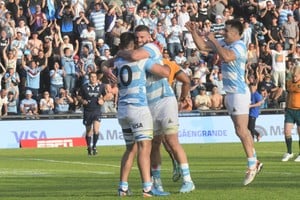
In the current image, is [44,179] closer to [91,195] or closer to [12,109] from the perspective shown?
[91,195]

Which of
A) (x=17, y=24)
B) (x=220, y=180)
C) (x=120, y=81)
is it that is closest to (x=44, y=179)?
(x=220, y=180)

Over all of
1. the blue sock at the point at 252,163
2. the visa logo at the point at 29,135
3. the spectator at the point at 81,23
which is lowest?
the visa logo at the point at 29,135

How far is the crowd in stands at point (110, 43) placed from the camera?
125 feet

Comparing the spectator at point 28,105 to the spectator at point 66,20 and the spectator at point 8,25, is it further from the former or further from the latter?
the spectator at point 66,20

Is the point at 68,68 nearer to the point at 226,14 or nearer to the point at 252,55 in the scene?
the point at 226,14

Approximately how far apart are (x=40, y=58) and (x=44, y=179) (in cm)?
1869

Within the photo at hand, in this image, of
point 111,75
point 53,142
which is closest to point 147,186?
point 111,75

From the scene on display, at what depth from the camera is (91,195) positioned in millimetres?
15828

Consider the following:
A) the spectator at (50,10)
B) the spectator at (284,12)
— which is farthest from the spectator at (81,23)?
the spectator at (284,12)

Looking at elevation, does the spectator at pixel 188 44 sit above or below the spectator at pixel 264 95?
above

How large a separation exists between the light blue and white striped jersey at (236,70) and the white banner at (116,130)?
18321mm

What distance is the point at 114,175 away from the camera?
21047 mm

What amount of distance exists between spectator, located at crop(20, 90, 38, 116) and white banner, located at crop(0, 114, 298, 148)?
898mm

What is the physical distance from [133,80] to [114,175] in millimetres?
5719
